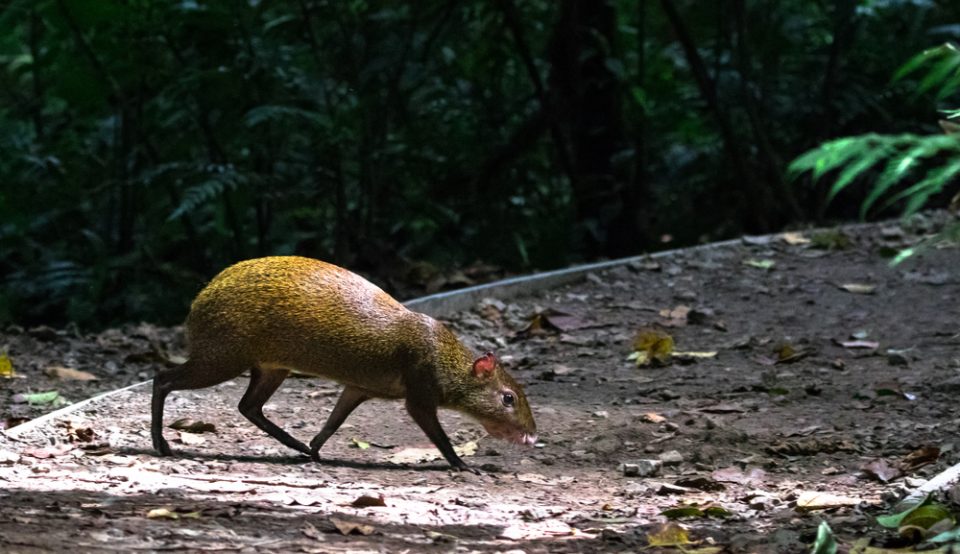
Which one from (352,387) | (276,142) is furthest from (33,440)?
(276,142)

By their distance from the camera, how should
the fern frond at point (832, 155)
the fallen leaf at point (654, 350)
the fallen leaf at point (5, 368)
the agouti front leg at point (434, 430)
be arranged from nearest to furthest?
the fern frond at point (832, 155)
the agouti front leg at point (434, 430)
the fallen leaf at point (5, 368)
the fallen leaf at point (654, 350)

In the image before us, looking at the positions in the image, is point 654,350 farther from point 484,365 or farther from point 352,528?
point 352,528

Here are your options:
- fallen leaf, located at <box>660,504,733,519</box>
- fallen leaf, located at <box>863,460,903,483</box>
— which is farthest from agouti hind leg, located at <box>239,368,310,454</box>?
fallen leaf, located at <box>863,460,903,483</box>

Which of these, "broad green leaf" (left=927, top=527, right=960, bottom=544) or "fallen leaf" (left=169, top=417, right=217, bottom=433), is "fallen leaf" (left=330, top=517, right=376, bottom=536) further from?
"fallen leaf" (left=169, top=417, right=217, bottom=433)

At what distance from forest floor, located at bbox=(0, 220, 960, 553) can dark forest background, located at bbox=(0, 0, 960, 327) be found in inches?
76.3

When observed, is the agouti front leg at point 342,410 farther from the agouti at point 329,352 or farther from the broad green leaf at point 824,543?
the broad green leaf at point 824,543

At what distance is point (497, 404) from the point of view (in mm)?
4703

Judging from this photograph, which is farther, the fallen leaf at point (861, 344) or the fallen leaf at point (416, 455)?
the fallen leaf at point (861, 344)

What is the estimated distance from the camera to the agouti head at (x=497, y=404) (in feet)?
15.4

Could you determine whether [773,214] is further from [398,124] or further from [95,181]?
[95,181]

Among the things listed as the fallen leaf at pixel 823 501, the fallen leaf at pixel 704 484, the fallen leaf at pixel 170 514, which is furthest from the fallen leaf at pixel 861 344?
the fallen leaf at pixel 170 514

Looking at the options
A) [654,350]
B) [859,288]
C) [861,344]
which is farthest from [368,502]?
[859,288]

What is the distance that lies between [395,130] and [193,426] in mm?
5715

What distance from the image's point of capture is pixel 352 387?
4.66 m
